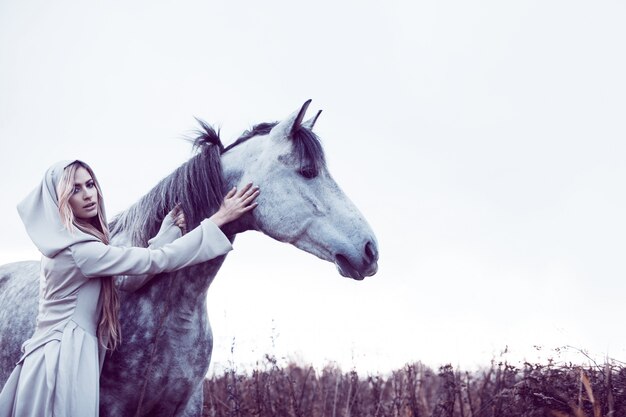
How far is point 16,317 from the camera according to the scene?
3.64 metres

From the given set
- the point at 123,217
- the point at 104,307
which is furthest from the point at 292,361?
the point at 104,307

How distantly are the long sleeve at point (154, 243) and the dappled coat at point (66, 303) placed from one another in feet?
0.50

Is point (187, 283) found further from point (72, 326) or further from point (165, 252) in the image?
point (72, 326)

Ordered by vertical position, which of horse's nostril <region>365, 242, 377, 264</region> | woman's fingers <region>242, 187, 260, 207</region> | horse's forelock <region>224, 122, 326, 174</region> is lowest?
horse's nostril <region>365, 242, 377, 264</region>

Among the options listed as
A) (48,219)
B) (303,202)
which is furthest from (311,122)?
(48,219)

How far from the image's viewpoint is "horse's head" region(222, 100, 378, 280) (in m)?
3.34

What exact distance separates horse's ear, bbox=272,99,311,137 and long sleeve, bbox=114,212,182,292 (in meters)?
0.88

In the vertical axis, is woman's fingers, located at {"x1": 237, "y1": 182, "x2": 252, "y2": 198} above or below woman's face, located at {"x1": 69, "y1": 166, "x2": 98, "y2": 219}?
above

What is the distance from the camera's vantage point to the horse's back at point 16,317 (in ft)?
11.5

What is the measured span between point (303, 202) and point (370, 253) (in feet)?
1.69

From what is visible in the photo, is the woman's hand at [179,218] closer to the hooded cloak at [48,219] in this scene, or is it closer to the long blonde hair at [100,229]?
the long blonde hair at [100,229]

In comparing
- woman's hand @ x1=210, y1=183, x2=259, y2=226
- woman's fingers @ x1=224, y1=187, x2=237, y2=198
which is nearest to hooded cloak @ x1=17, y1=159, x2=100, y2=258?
woman's hand @ x1=210, y1=183, x2=259, y2=226

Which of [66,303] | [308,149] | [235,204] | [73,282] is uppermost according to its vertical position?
[308,149]

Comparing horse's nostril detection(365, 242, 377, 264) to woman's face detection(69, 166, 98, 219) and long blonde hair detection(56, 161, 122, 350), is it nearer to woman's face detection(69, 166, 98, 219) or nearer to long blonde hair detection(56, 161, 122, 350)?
long blonde hair detection(56, 161, 122, 350)
